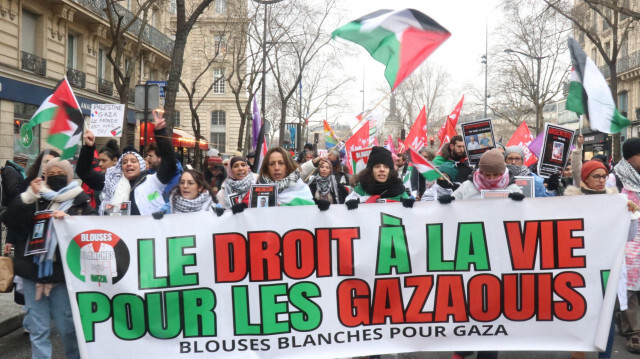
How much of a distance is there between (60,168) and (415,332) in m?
2.82

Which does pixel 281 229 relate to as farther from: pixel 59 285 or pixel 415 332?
pixel 59 285

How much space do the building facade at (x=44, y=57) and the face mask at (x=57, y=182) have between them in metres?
11.3

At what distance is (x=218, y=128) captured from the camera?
58062 millimetres

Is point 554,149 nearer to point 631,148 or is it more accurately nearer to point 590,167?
point 631,148

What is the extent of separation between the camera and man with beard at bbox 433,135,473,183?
24.5ft

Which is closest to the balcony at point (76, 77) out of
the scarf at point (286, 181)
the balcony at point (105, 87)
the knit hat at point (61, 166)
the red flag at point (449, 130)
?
the balcony at point (105, 87)

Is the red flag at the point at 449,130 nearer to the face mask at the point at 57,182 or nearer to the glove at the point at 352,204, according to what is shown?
the glove at the point at 352,204

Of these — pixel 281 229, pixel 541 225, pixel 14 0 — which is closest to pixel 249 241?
pixel 281 229

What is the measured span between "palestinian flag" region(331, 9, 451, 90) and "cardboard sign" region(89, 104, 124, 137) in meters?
7.18

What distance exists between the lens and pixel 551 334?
13.7 ft

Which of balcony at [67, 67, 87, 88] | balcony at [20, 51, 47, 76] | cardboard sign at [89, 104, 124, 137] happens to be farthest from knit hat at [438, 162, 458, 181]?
balcony at [67, 67, 87, 88]

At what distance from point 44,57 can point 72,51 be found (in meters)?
3.22

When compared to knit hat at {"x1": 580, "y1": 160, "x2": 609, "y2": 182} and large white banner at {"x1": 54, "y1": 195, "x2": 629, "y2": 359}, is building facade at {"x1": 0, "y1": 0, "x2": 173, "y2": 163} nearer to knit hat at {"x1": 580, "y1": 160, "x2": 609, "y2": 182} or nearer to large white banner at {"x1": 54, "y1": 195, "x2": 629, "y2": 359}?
large white banner at {"x1": 54, "y1": 195, "x2": 629, "y2": 359}

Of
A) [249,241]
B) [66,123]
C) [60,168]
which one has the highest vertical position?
[66,123]
